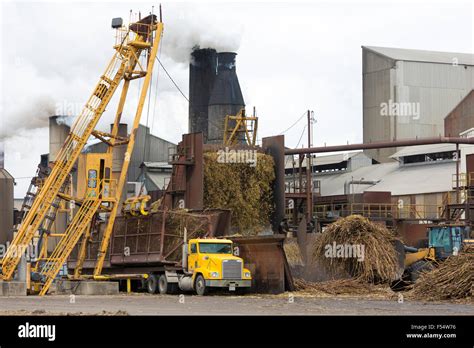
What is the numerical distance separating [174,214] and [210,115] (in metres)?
26.0

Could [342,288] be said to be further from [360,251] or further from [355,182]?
[355,182]

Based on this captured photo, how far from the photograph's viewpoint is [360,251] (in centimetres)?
3678

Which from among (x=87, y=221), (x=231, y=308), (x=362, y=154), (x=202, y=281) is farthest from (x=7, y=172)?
(x=362, y=154)

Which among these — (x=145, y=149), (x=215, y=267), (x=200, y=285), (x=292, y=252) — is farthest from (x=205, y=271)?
(x=145, y=149)

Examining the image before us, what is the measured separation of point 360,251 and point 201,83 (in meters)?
30.3

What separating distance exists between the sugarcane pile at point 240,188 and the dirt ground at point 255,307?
1217 cm

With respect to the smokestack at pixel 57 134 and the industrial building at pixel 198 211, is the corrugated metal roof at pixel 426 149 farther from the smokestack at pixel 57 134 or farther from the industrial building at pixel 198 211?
the smokestack at pixel 57 134

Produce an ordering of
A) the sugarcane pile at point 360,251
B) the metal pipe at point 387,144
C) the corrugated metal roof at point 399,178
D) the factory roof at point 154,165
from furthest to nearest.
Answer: the factory roof at point 154,165 < the corrugated metal roof at point 399,178 < the metal pipe at point 387,144 < the sugarcane pile at point 360,251

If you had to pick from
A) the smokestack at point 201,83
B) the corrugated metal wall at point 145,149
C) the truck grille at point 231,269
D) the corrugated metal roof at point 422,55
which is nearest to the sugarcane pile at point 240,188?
the truck grille at point 231,269

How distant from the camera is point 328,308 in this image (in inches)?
1065

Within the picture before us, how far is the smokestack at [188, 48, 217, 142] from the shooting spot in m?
64.3

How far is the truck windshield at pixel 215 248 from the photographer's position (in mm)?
35875

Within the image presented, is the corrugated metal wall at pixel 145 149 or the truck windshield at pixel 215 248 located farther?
the corrugated metal wall at pixel 145 149
